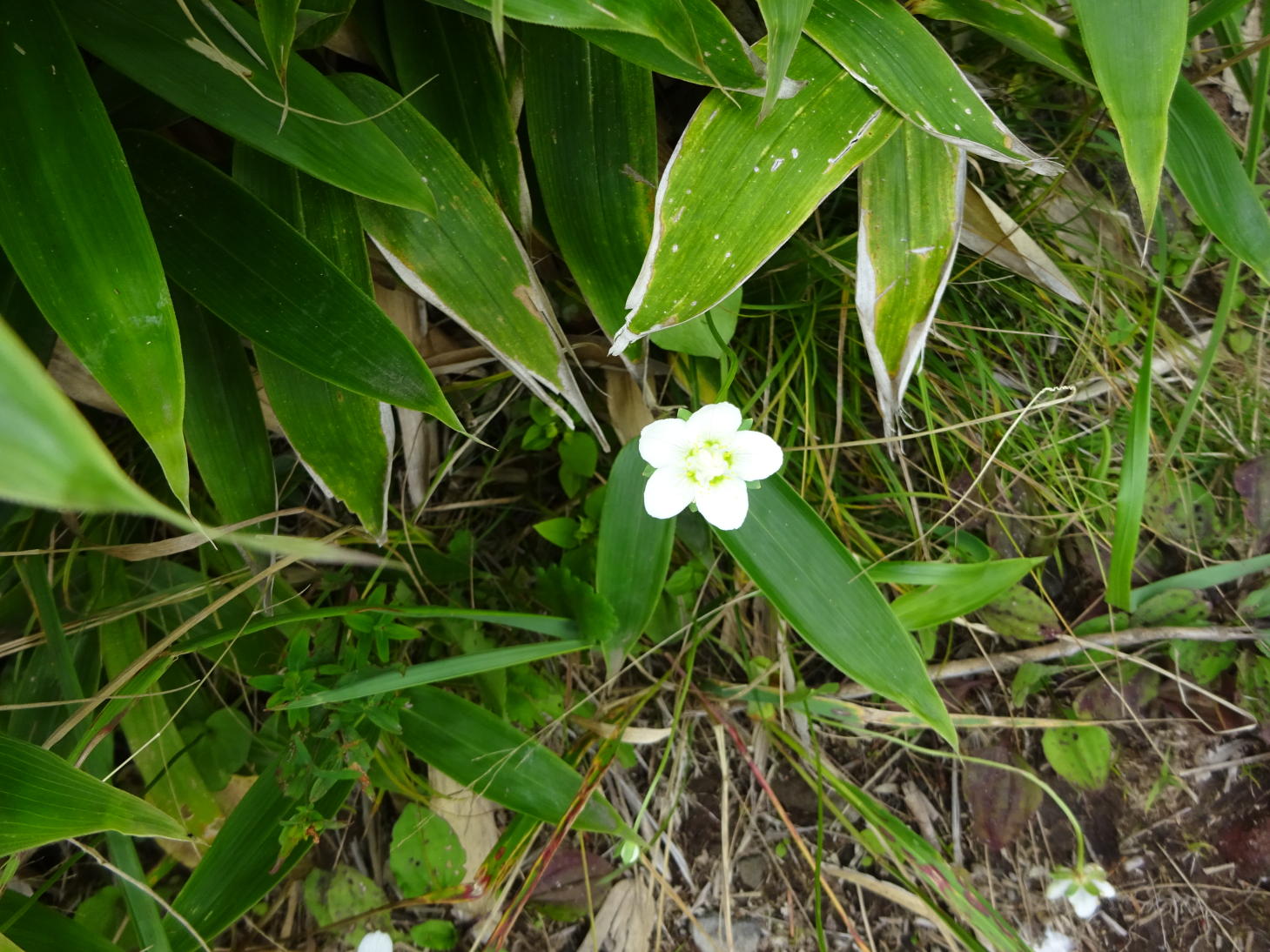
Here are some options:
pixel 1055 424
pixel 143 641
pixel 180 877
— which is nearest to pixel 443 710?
pixel 143 641

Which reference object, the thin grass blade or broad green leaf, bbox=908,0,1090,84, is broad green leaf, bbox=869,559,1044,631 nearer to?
the thin grass blade

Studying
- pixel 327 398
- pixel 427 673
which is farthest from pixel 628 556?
pixel 327 398

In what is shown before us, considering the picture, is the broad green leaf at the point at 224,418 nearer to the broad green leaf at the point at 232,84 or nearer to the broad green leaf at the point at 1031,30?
the broad green leaf at the point at 232,84

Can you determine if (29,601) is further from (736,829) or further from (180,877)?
(736,829)

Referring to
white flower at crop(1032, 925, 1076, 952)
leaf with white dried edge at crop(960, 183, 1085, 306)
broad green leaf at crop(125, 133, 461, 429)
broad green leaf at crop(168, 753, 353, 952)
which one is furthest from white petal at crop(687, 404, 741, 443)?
white flower at crop(1032, 925, 1076, 952)

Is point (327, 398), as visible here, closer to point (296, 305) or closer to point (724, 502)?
point (296, 305)

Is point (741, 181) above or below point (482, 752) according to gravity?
above
